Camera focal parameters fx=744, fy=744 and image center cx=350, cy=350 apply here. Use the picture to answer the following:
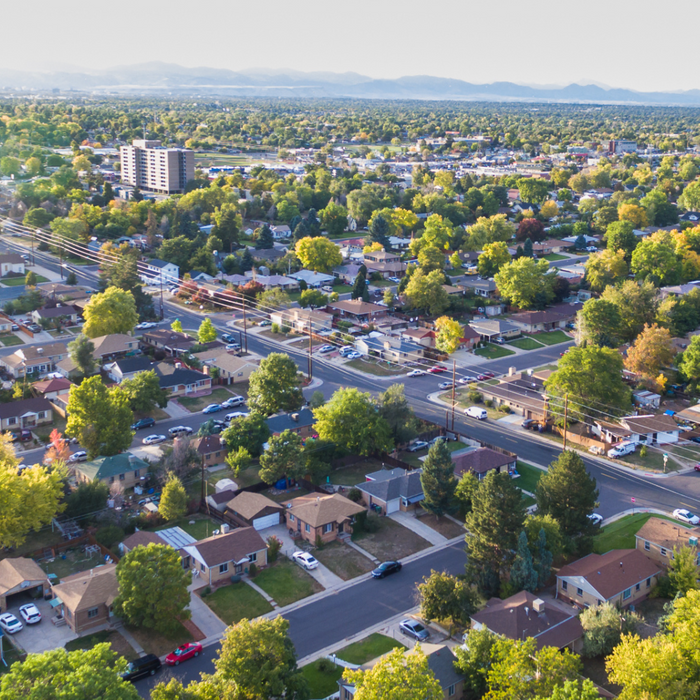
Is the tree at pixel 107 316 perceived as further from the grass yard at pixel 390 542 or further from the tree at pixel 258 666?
the tree at pixel 258 666

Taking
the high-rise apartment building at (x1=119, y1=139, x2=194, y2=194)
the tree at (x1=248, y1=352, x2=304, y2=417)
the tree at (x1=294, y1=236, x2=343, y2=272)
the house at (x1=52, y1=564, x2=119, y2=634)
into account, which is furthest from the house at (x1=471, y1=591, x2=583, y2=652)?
the high-rise apartment building at (x1=119, y1=139, x2=194, y2=194)

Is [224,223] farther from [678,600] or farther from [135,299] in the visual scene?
[678,600]

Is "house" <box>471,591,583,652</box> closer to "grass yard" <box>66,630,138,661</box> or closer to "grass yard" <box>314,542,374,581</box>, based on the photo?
"grass yard" <box>314,542,374,581</box>

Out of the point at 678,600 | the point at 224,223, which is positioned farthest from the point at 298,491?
the point at 224,223

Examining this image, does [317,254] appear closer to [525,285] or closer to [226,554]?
[525,285]

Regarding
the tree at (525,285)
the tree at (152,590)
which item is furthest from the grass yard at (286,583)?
the tree at (525,285)

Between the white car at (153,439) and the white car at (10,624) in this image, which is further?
the white car at (153,439)
